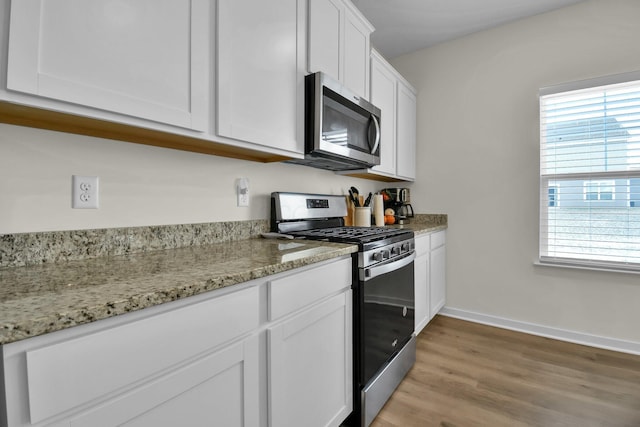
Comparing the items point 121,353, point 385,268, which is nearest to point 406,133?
point 385,268

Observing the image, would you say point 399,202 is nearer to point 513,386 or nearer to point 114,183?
point 513,386

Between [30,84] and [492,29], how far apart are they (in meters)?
3.28

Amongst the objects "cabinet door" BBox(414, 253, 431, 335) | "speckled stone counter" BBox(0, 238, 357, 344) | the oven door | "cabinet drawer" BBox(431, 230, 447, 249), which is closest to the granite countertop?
"speckled stone counter" BBox(0, 238, 357, 344)

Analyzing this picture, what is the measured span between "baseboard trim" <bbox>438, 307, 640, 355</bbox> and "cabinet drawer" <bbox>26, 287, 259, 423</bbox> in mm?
2659

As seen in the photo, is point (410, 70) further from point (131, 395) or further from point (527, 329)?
point (131, 395)

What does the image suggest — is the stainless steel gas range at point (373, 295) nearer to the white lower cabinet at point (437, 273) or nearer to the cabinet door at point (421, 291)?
the cabinet door at point (421, 291)

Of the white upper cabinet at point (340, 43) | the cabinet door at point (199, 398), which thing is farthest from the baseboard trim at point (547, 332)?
the cabinet door at point (199, 398)

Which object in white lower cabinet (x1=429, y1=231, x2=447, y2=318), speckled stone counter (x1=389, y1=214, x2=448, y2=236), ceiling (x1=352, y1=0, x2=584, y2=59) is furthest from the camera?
speckled stone counter (x1=389, y1=214, x2=448, y2=236)

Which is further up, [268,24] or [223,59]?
[268,24]

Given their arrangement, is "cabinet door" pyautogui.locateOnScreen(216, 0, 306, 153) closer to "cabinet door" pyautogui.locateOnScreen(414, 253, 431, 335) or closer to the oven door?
the oven door

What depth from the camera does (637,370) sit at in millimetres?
2020

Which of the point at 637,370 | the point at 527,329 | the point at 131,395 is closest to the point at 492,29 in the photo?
the point at 527,329

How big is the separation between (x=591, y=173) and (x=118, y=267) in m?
3.05

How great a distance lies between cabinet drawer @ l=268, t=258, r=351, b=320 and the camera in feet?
3.39
